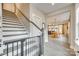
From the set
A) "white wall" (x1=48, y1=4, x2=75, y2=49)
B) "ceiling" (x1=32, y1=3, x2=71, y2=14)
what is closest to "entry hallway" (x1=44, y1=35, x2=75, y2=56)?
"white wall" (x1=48, y1=4, x2=75, y2=49)

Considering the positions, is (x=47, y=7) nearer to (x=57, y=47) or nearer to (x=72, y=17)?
(x=72, y=17)

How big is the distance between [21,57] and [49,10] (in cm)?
81

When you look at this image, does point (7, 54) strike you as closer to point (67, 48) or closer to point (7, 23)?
point (7, 23)

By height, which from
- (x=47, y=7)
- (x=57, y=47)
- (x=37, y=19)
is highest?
(x=47, y=7)

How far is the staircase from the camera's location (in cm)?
166

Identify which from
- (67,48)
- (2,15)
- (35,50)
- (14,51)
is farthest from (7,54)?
(67,48)

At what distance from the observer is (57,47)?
1.82 metres

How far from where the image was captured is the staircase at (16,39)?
166 cm

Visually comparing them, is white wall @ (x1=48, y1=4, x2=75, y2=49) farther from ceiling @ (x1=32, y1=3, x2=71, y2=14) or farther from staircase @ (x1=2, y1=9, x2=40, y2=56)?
staircase @ (x1=2, y1=9, x2=40, y2=56)

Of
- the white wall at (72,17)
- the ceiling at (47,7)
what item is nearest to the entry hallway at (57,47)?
the white wall at (72,17)

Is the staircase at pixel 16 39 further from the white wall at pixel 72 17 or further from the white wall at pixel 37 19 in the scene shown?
the white wall at pixel 72 17

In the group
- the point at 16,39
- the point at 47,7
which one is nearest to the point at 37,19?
the point at 47,7

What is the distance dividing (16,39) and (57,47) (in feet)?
2.06

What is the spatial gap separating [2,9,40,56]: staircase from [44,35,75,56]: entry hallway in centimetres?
15
